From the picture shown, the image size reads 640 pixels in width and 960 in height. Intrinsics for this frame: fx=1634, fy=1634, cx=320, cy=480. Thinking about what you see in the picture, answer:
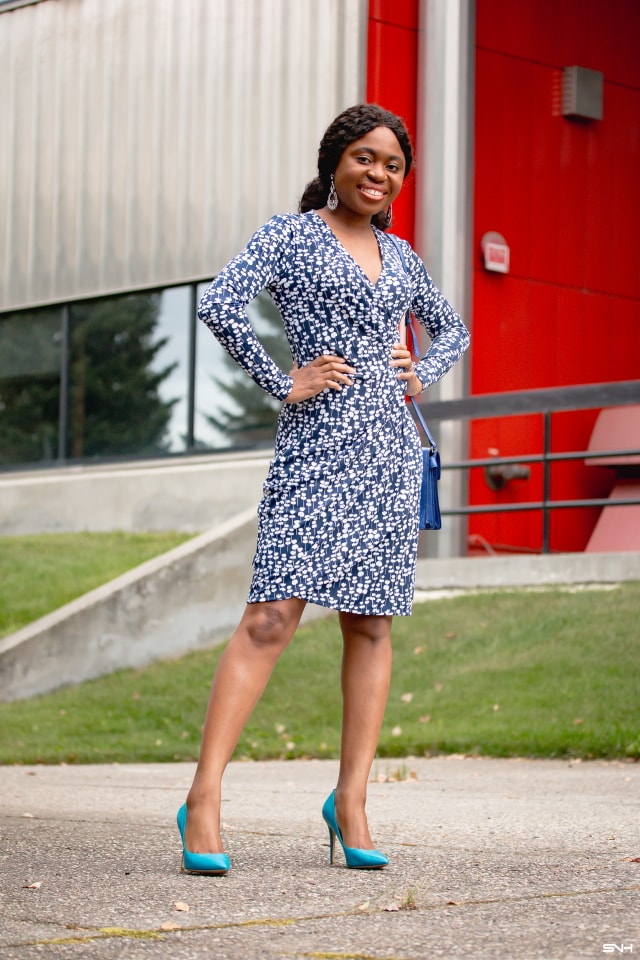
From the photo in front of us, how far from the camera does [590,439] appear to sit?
15.6 metres

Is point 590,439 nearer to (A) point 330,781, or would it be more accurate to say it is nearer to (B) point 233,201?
(B) point 233,201

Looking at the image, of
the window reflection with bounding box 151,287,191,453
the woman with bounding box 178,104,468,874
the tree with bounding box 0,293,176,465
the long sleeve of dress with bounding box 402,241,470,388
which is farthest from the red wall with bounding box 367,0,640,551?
the woman with bounding box 178,104,468,874

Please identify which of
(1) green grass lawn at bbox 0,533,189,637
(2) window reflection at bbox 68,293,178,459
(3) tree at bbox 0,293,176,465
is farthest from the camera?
(3) tree at bbox 0,293,176,465

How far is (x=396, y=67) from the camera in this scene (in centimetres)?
1547

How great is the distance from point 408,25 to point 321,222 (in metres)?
11.6

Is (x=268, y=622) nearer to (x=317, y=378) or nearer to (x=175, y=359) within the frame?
(x=317, y=378)

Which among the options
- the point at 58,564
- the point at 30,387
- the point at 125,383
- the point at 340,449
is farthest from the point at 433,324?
the point at 30,387

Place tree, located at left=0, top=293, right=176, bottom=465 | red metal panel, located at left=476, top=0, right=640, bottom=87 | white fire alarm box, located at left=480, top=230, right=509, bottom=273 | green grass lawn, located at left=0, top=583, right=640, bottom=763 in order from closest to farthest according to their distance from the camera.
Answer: green grass lawn, located at left=0, top=583, right=640, bottom=763, white fire alarm box, located at left=480, top=230, right=509, bottom=273, red metal panel, located at left=476, top=0, right=640, bottom=87, tree, located at left=0, top=293, right=176, bottom=465

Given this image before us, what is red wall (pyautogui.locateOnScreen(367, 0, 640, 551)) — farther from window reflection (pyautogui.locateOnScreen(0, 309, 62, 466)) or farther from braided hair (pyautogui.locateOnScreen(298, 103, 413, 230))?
braided hair (pyautogui.locateOnScreen(298, 103, 413, 230))

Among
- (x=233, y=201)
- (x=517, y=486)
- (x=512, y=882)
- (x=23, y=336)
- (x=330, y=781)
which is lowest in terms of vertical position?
(x=330, y=781)

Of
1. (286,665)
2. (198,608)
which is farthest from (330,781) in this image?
(198,608)

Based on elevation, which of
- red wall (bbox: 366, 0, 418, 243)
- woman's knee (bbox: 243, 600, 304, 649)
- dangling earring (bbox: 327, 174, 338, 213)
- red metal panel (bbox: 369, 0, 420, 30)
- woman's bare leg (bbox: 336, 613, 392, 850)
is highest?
red metal panel (bbox: 369, 0, 420, 30)

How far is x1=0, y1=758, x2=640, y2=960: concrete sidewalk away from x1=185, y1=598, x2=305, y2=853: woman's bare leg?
0.99ft

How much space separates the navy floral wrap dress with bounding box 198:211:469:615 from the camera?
4.35m
